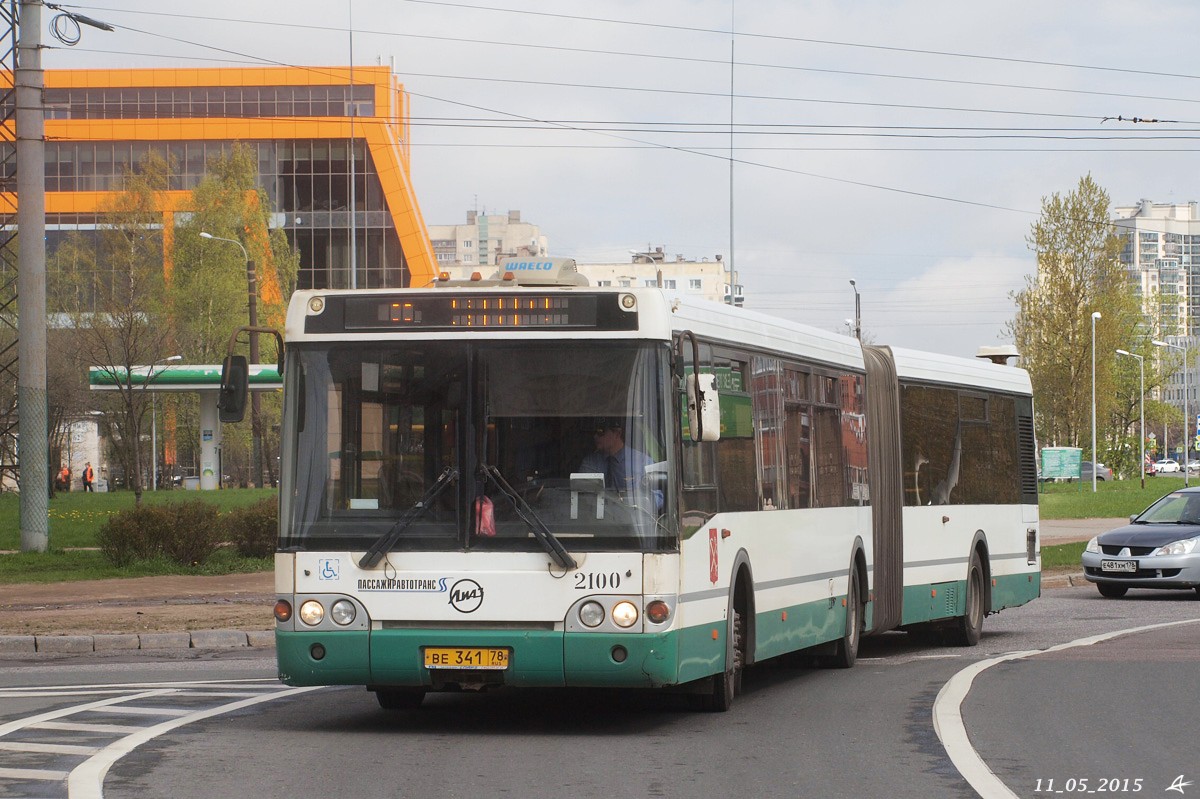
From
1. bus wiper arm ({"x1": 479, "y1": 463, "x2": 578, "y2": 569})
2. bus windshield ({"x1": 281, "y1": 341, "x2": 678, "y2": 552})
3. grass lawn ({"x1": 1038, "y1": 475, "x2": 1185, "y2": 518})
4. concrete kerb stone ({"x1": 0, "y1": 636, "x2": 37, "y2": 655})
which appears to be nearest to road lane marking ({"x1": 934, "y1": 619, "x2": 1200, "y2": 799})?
bus windshield ({"x1": 281, "y1": 341, "x2": 678, "y2": 552})

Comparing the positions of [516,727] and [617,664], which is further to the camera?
[516,727]

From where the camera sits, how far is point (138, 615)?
20.8 meters

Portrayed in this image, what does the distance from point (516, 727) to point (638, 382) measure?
242cm

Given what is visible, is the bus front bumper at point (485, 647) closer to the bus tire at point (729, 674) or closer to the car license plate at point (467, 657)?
the car license plate at point (467, 657)

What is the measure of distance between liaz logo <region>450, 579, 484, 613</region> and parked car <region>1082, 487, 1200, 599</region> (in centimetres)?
1763

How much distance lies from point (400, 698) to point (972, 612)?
27.4 ft

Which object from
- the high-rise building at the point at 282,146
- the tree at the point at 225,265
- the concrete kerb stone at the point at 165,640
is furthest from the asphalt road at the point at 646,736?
the high-rise building at the point at 282,146

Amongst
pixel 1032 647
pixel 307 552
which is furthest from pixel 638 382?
pixel 1032 647

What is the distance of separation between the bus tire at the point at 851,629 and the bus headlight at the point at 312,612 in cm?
591

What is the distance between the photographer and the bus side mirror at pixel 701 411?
1078cm

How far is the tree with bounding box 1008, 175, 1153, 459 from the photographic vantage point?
3236 inches

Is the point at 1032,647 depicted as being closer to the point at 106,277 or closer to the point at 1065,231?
the point at 106,277

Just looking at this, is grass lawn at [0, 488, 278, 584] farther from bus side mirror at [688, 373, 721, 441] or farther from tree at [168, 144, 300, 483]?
tree at [168, 144, 300, 483]

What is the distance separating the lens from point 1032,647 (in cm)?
1841
